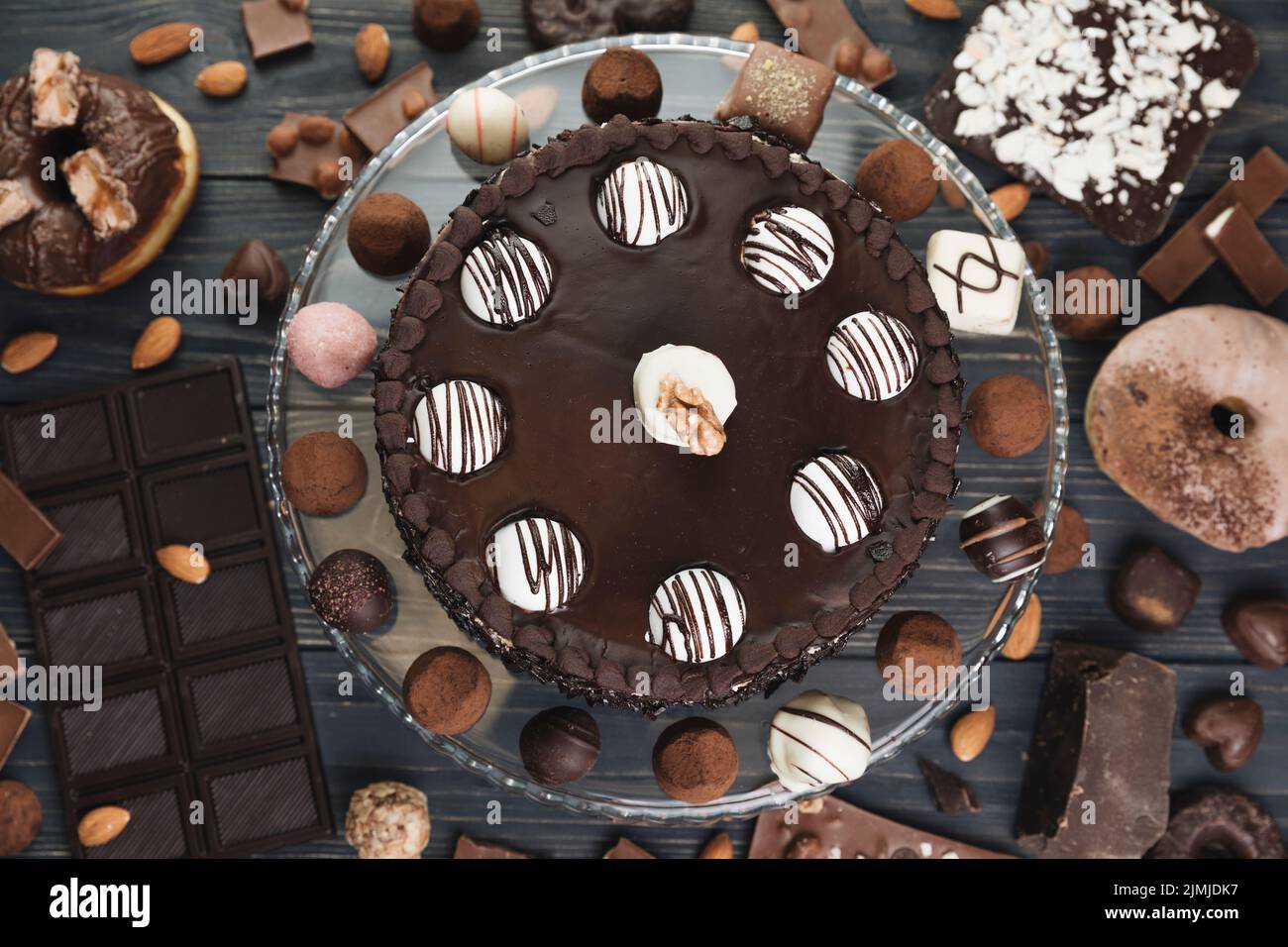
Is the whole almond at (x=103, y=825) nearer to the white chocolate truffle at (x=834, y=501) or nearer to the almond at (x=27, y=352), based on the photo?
the almond at (x=27, y=352)

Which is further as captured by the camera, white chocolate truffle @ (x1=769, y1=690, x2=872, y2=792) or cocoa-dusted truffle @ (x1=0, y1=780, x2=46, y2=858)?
cocoa-dusted truffle @ (x1=0, y1=780, x2=46, y2=858)

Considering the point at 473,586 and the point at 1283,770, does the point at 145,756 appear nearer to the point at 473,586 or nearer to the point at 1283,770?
the point at 473,586

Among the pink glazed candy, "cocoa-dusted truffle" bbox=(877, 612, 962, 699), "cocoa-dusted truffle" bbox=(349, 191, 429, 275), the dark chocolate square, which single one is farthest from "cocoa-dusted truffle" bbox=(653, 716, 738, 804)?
the dark chocolate square

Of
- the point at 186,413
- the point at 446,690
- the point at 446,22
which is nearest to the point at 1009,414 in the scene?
the point at 446,690

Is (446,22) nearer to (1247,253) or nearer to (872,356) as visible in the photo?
(872,356)

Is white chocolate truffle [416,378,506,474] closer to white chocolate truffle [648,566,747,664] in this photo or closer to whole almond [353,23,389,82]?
white chocolate truffle [648,566,747,664]
